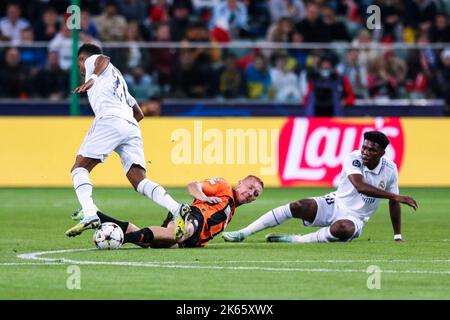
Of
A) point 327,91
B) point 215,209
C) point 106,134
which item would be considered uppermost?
point 106,134

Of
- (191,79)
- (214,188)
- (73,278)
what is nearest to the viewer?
(73,278)

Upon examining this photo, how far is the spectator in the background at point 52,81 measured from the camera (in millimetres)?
25219

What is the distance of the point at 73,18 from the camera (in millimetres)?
24656

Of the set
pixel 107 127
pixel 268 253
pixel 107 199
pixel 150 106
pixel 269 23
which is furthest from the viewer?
pixel 269 23

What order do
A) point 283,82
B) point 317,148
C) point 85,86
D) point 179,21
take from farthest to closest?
point 179,21 → point 283,82 → point 317,148 → point 85,86

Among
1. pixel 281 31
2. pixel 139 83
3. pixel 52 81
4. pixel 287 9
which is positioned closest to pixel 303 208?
pixel 139 83

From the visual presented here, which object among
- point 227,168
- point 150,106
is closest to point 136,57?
point 150,106

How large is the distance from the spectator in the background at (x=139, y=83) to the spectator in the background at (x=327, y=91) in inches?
122

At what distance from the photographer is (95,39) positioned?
87.6 feet

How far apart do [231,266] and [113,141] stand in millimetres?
2936

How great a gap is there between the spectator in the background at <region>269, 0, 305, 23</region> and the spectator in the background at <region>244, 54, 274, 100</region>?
2.83 m

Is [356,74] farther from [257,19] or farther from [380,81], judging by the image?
[257,19]

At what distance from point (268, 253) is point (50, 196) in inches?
362

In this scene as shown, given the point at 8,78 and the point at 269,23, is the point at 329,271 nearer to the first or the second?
the point at 8,78
